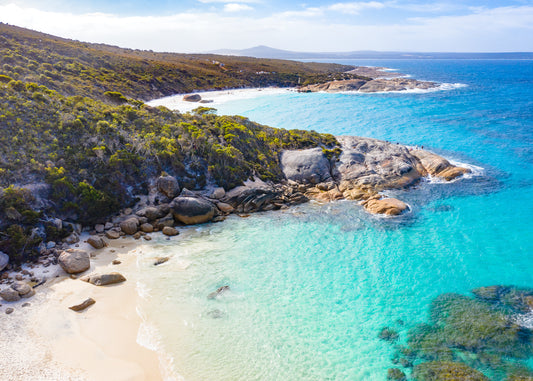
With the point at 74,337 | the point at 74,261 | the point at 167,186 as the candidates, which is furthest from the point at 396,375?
the point at 167,186

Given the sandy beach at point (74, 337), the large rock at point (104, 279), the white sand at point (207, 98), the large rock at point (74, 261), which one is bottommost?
the sandy beach at point (74, 337)

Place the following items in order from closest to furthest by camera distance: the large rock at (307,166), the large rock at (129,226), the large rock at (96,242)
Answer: the large rock at (96,242)
the large rock at (129,226)
the large rock at (307,166)

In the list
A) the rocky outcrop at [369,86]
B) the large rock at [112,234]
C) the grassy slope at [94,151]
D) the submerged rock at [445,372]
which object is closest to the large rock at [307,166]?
the grassy slope at [94,151]

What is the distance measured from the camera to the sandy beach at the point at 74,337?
14.9m

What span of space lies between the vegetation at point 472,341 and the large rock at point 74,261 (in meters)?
20.8

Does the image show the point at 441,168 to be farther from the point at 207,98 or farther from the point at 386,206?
the point at 207,98

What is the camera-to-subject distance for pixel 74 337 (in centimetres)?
1686

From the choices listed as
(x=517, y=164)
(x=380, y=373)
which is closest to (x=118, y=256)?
(x=380, y=373)

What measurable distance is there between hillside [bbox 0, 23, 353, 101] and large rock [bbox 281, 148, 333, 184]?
116ft

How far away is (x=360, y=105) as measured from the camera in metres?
86.3

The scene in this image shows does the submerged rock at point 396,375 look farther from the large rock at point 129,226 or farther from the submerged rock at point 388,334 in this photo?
the large rock at point 129,226

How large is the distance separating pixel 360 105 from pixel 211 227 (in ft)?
232

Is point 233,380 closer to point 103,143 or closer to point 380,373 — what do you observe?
point 380,373

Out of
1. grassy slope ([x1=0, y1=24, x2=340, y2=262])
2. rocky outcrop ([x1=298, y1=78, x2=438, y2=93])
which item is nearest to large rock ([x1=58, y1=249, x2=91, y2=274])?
grassy slope ([x1=0, y1=24, x2=340, y2=262])
